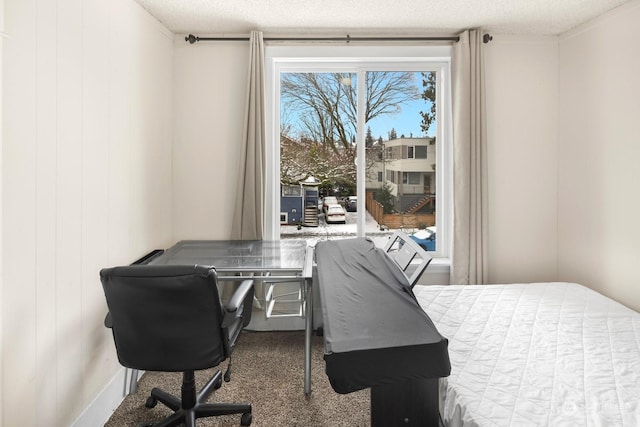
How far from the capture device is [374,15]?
2625 mm

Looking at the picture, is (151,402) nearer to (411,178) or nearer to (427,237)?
(427,237)

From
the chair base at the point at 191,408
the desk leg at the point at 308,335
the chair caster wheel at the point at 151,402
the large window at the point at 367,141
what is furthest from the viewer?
the large window at the point at 367,141

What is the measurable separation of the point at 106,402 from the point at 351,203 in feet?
7.24

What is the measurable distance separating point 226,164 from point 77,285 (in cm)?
151

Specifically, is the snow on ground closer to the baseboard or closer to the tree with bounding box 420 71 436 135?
the tree with bounding box 420 71 436 135

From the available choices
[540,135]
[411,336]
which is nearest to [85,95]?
[411,336]

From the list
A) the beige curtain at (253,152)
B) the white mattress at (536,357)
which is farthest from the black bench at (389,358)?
the beige curtain at (253,152)

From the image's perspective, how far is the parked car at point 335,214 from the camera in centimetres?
330

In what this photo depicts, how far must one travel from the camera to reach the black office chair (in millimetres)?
1535

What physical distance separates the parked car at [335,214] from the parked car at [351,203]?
5 centimetres

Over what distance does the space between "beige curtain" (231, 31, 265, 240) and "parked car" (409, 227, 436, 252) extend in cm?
138

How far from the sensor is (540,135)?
3.02 metres

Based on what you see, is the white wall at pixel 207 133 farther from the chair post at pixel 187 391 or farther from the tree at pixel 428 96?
the tree at pixel 428 96

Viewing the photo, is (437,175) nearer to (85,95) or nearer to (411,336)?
(411,336)
